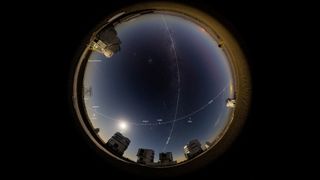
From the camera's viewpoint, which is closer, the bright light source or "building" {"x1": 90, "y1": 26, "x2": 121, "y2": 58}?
"building" {"x1": 90, "y1": 26, "x2": 121, "y2": 58}

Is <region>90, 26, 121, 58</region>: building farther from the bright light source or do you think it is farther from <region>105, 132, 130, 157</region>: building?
the bright light source

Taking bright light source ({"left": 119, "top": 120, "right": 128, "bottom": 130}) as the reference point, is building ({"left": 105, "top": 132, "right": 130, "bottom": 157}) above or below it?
below

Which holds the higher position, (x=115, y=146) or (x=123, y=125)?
(x=123, y=125)

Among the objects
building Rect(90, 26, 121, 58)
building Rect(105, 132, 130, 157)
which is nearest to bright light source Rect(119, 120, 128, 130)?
building Rect(105, 132, 130, 157)

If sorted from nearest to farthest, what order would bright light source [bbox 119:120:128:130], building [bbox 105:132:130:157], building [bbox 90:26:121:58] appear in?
building [bbox 105:132:130:157] < building [bbox 90:26:121:58] < bright light source [bbox 119:120:128:130]

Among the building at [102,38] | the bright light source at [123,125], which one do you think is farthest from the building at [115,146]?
the bright light source at [123,125]

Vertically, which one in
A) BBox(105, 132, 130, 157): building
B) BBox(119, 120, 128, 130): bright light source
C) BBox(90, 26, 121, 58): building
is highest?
BBox(119, 120, 128, 130): bright light source

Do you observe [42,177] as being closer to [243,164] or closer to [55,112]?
[55,112]

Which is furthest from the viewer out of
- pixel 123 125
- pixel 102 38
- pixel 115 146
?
pixel 123 125

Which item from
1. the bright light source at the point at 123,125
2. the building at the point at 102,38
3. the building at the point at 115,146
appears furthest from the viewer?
the bright light source at the point at 123,125

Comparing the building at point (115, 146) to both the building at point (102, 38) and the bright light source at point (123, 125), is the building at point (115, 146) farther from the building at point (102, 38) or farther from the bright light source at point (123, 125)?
the bright light source at point (123, 125)

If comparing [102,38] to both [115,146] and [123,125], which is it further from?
[123,125]

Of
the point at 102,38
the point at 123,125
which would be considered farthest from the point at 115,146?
A: the point at 123,125
